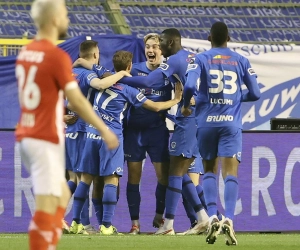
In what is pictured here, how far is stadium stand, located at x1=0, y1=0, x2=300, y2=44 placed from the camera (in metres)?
17.1

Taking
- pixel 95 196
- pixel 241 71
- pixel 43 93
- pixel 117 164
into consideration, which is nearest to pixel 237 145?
pixel 241 71

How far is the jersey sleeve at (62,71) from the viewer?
16.1 ft

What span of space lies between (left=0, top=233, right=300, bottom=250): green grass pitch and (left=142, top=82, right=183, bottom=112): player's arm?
4.61 feet

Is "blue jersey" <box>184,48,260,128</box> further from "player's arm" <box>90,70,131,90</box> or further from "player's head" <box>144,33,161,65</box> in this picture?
"player's head" <box>144,33,161,65</box>

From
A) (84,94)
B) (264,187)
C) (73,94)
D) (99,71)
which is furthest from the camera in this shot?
(264,187)

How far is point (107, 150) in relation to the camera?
10.2 metres

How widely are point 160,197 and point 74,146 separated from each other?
→ 1159 mm

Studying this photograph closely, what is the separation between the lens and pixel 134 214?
10.7m

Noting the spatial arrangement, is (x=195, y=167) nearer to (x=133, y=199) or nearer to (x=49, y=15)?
(x=133, y=199)

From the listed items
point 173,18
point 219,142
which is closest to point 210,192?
point 219,142

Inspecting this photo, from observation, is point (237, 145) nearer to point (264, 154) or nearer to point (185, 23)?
point (264, 154)

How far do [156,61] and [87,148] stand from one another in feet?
4.32

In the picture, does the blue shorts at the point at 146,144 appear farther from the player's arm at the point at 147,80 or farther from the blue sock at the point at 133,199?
the player's arm at the point at 147,80

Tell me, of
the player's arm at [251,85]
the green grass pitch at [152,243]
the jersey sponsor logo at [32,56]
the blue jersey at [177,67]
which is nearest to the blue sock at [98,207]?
the green grass pitch at [152,243]
